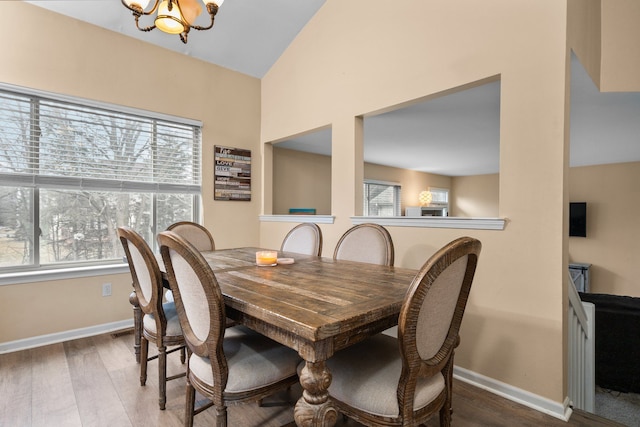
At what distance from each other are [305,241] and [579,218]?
5694 millimetres

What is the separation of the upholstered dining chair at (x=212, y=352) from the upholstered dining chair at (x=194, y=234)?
4.81 ft

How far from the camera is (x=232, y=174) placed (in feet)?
12.5

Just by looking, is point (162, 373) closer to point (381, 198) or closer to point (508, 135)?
point (508, 135)

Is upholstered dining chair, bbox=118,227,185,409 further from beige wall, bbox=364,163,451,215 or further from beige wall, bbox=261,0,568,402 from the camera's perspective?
beige wall, bbox=364,163,451,215

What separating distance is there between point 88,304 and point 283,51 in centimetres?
330

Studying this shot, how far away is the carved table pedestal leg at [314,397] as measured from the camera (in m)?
0.97

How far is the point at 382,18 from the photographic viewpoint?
271cm

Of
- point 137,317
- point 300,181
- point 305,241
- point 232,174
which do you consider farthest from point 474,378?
point 300,181

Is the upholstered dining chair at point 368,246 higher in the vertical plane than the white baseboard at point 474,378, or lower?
higher

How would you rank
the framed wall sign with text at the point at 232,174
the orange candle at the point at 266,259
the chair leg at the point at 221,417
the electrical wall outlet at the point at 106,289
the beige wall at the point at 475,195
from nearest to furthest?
the chair leg at the point at 221,417 → the orange candle at the point at 266,259 → the electrical wall outlet at the point at 106,289 → the framed wall sign with text at the point at 232,174 → the beige wall at the point at 475,195

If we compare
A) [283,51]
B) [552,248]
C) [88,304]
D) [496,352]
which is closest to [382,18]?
[283,51]

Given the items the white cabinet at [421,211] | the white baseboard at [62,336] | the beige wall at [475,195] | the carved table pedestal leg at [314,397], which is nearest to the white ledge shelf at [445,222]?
the carved table pedestal leg at [314,397]

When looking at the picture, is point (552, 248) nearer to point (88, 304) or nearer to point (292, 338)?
point (292, 338)

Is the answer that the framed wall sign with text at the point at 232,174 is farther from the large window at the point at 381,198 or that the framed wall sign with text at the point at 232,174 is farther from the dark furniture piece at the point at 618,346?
the dark furniture piece at the point at 618,346
